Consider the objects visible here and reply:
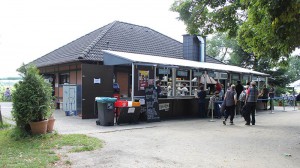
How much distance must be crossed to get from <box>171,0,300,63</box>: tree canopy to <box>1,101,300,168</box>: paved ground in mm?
2960

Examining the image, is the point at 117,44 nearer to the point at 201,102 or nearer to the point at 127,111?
the point at 201,102

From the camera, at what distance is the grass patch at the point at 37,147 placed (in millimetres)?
6062

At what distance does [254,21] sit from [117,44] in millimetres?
11076

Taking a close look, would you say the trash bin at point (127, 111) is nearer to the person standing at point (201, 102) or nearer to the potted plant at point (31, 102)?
the potted plant at point (31, 102)

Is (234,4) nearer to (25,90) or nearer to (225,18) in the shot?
(225,18)

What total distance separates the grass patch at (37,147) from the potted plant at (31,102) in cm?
42

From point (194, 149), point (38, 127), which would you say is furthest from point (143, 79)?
point (194, 149)

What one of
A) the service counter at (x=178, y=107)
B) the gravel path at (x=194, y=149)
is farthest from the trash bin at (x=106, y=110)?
the service counter at (x=178, y=107)

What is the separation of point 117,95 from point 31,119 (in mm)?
6792

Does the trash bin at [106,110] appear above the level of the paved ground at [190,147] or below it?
above

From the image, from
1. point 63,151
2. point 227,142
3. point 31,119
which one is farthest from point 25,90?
point 227,142

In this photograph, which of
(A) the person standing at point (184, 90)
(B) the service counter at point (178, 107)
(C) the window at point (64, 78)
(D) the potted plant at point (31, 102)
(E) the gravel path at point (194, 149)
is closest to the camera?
(E) the gravel path at point (194, 149)

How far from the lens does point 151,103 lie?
13094 mm

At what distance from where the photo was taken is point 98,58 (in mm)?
16594
